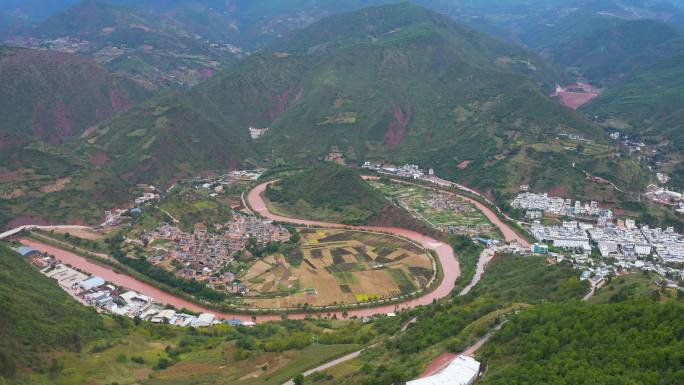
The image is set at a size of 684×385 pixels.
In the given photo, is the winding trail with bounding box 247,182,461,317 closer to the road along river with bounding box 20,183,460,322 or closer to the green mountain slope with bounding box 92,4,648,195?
the road along river with bounding box 20,183,460,322

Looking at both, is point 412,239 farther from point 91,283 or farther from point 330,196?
point 91,283

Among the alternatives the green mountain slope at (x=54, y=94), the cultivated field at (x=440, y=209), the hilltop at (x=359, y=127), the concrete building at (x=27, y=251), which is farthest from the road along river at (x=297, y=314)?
the green mountain slope at (x=54, y=94)

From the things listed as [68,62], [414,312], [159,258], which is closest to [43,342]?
[159,258]

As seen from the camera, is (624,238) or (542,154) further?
(542,154)

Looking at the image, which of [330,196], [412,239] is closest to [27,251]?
[330,196]

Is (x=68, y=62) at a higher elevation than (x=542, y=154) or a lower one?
higher

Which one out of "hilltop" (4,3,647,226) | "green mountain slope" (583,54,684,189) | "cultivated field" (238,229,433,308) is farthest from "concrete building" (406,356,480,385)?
"green mountain slope" (583,54,684,189)

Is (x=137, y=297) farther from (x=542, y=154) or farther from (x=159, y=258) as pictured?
(x=542, y=154)

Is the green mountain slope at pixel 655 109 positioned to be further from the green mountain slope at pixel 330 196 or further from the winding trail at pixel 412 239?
the green mountain slope at pixel 330 196
